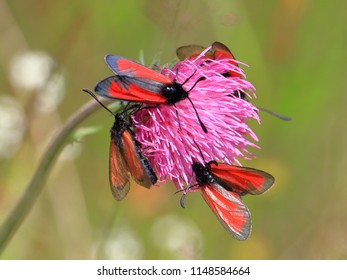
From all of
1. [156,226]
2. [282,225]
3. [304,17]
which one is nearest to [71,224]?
[156,226]

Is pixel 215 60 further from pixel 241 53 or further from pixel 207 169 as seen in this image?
pixel 241 53

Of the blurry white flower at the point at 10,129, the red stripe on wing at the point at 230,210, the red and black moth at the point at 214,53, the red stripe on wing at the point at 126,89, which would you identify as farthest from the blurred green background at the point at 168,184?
the red stripe on wing at the point at 126,89

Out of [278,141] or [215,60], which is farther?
[278,141]

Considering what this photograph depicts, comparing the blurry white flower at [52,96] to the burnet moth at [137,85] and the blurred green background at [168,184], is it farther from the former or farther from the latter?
the burnet moth at [137,85]

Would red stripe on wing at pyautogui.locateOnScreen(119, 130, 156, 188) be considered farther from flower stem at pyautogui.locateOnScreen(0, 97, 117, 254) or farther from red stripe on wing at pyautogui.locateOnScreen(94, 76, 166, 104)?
flower stem at pyautogui.locateOnScreen(0, 97, 117, 254)

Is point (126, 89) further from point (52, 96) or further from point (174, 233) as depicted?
point (174, 233)

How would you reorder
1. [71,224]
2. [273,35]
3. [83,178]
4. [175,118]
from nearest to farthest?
[175,118]
[71,224]
[83,178]
[273,35]

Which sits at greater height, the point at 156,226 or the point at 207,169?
the point at 207,169

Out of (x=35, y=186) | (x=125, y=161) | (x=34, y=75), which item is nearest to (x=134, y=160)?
(x=125, y=161)

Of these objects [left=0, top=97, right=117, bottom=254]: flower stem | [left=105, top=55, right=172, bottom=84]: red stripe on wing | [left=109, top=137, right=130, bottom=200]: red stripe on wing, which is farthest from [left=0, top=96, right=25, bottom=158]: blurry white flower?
[left=105, top=55, right=172, bottom=84]: red stripe on wing
